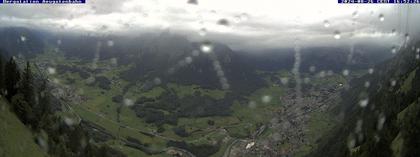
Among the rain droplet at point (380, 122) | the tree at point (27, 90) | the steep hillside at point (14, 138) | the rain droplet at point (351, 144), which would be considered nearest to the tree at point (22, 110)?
the steep hillside at point (14, 138)

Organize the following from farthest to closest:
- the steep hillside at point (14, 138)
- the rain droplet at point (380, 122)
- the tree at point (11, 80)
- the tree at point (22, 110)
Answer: the rain droplet at point (380, 122), the tree at point (11, 80), the tree at point (22, 110), the steep hillside at point (14, 138)

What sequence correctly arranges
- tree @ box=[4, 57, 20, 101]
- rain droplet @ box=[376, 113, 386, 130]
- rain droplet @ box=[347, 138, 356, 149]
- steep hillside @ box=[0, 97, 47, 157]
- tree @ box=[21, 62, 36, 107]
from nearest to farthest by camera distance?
steep hillside @ box=[0, 97, 47, 157], tree @ box=[4, 57, 20, 101], tree @ box=[21, 62, 36, 107], rain droplet @ box=[376, 113, 386, 130], rain droplet @ box=[347, 138, 356, 149]

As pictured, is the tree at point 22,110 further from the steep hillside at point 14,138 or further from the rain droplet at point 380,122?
the rain droplet at point 380,122

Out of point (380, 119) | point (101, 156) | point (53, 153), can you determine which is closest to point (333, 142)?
point (380, 119)

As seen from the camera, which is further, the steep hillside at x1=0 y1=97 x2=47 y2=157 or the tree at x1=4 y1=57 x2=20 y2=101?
the tree at x1=4 y1=57 x2=20 y2=101

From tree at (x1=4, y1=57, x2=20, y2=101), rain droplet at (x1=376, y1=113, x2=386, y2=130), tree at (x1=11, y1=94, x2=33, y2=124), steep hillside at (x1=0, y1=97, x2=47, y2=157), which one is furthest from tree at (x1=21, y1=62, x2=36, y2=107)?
rain droplet at (x1=376, y1=113, x2=386, y2=130)

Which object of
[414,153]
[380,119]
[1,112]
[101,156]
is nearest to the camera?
[1,112]

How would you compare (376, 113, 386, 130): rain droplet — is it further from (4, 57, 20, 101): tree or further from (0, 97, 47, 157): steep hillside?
(0, 97, 47, 157): steep hillside

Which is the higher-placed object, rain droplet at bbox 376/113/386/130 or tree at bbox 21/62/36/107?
tree at bbox 21/62/36/107

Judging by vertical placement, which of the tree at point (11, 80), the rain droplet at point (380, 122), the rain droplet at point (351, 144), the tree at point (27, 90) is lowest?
the rain droplet at point (351, 144)

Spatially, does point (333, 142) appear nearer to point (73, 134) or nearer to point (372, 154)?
point (372, 154)

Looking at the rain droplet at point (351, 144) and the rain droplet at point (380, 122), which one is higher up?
the rain droplet at point (380, 122)
